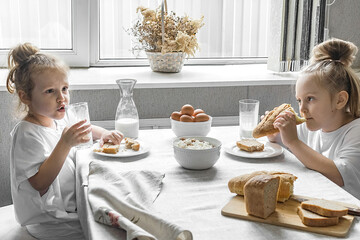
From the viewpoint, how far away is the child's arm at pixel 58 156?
1.45 metres

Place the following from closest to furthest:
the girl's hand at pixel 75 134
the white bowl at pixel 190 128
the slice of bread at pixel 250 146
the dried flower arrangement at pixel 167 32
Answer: the girl's hand at pixel 75 134
the slice of bread at pixel 250 146
the white bowl at pixel 190 128
the dried flower arrangement at pixel 167 32

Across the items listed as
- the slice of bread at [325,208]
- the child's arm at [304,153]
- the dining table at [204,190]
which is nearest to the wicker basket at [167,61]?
the dining table at [204,190]

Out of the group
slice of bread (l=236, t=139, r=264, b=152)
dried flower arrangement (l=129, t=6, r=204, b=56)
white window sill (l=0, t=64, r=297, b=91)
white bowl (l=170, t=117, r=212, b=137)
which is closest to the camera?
slice of bread (l=236, t=139, r=264, b=152)

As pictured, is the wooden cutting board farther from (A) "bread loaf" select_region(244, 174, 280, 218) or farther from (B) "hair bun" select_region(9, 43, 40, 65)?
(B) "hair bun" select_region(9, 43, 40, 65)

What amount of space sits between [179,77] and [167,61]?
13 cm

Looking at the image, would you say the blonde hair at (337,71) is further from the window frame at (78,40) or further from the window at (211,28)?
the window frame at (78,40)

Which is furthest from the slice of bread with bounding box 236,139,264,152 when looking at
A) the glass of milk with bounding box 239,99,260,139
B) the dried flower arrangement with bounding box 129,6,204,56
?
the dried flower arrangement with bounding box 129,6,204,56

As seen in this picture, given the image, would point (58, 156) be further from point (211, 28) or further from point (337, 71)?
point (211, 28)

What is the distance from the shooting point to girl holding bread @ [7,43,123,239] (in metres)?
1.46

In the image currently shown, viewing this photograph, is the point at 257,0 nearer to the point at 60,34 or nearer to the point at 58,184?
the point at 60,34

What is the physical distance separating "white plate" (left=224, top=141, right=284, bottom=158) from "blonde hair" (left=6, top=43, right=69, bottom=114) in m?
0.64

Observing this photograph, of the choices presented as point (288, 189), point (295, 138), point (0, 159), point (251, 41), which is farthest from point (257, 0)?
point (288, 189)

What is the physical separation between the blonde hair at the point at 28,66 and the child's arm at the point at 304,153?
2.54 feet

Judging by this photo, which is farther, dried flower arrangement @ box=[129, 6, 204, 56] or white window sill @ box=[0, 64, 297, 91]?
dried flower arrangement @ box=[129, 6, 204, 56]
